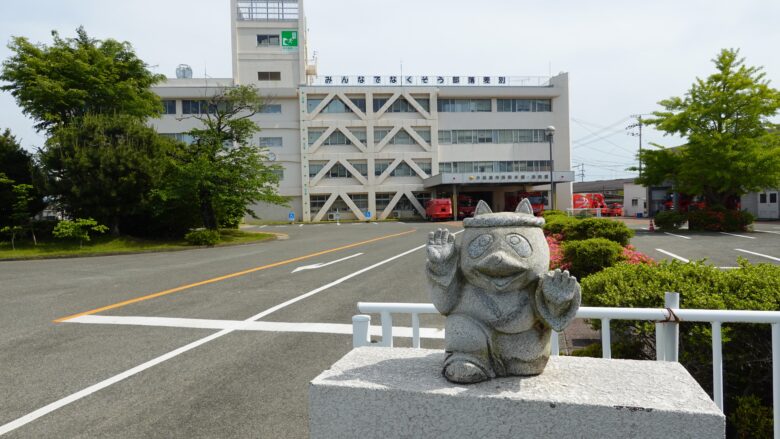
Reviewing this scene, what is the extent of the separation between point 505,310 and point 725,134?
28.7 meters

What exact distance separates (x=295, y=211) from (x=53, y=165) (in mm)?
28021

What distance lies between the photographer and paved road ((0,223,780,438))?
4238 millimetres

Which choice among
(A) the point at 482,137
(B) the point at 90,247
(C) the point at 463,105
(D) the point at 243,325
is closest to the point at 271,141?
(C) the point at 463,105

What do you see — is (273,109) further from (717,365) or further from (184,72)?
(717,365)

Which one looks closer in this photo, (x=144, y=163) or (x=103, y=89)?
(x=144, y=163)

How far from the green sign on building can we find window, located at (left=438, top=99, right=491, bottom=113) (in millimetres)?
17383

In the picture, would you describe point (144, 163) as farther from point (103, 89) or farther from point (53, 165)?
point (103, 89)

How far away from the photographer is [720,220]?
23906 mm

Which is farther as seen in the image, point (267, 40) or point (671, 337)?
point (267, 40)

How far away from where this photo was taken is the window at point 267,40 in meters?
49.3

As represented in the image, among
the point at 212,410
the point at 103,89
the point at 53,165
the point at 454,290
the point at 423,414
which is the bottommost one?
the point at 212,410

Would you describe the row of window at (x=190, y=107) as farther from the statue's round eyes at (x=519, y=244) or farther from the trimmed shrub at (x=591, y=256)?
the statue's round eyes at (x=519, y=244)

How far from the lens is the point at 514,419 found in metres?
2.24

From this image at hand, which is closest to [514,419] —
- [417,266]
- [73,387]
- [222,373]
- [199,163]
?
[222,373]
